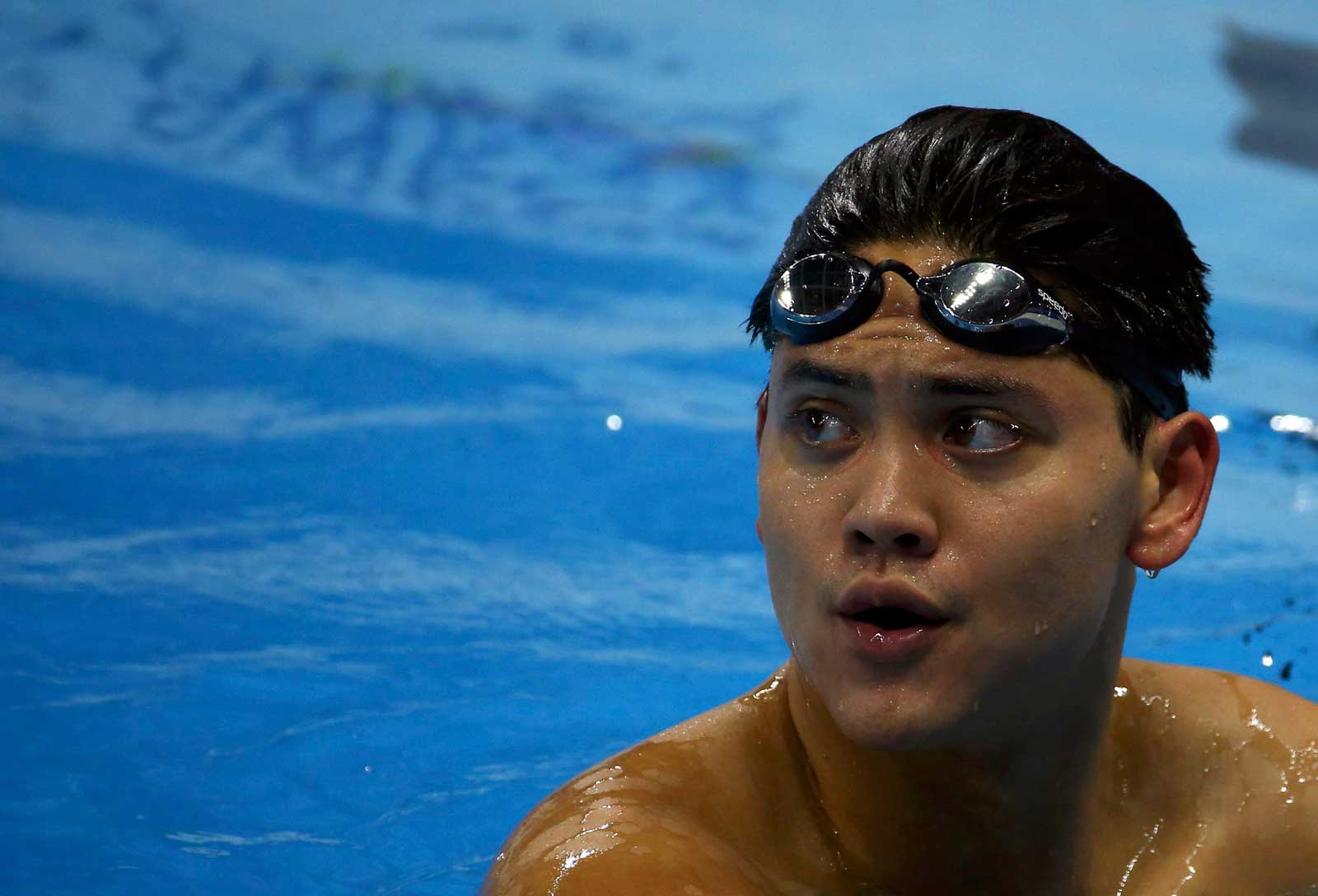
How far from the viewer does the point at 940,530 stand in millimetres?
2361

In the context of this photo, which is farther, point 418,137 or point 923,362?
point 418,137

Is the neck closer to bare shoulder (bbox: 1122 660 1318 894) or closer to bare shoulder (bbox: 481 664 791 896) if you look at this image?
bare shoulder (bbox: 481 664 791 896)

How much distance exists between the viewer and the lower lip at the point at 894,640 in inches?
92.6

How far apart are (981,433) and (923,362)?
0.13 metres

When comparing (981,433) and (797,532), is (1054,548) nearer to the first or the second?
(981,433)

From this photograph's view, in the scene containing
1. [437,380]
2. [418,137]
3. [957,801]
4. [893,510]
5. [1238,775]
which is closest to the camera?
[893,510]

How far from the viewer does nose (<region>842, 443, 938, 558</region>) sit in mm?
2320

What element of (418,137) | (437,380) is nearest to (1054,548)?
(437,380)

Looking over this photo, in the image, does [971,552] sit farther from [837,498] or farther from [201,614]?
[201,614]

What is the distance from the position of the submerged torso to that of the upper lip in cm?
42

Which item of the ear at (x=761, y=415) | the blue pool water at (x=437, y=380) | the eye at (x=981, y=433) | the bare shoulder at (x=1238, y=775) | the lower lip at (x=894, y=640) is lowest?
the blue pool water at (x=437, y=380)

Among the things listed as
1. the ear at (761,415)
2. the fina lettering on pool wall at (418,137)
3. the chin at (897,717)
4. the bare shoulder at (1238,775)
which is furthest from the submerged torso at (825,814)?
the fina lettering on pool wall at (418,137)

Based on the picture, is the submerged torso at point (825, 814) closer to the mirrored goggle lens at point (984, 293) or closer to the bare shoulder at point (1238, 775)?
the bare shoulder at point (1238, 775)

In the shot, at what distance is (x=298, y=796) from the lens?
4289 millimetres
